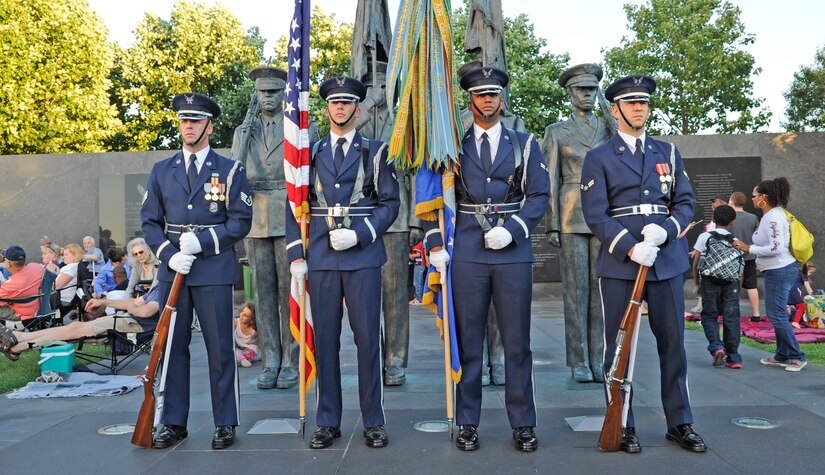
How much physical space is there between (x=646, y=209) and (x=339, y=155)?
1919 millimetres

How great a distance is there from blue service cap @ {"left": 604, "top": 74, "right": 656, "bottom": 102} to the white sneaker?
356 centimetres

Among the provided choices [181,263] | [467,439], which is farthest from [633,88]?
[181,263]

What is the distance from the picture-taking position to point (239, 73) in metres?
30.1

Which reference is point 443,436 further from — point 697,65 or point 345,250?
point 697,65

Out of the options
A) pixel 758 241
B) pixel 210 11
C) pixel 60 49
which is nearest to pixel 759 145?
pixel 758 241

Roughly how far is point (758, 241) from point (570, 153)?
2.29 metres

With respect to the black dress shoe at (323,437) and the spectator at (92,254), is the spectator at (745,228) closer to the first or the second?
the black dress shoe at (323,437)

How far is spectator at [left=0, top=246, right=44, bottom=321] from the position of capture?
27.7ft

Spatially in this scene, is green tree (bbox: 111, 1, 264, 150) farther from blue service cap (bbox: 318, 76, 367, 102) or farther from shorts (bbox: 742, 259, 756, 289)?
blue service cap (bbox: 318, 76, 367, 102)

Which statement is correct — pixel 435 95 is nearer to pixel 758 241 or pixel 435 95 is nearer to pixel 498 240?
pixel 498 240

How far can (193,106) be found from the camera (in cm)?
450

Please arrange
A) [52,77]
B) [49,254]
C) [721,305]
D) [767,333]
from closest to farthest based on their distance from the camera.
Answer: [721,305] → [767,333] → [49,254] → [52,77]

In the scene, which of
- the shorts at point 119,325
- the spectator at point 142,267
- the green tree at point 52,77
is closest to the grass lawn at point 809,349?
the shorts at point 119,325

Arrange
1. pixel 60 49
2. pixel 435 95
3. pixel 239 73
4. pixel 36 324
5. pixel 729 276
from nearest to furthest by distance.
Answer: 1. pixel 435 95
2. pixel 729 276
3. pixel 36 324
4. pixel 60 49
5. pixel 239 73
